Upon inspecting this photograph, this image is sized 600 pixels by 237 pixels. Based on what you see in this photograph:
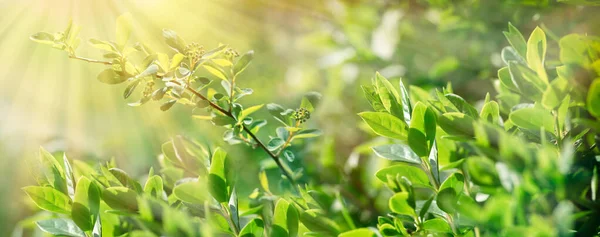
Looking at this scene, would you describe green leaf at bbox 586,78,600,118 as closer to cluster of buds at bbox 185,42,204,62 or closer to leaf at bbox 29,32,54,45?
cluster of buds at bbox 185,42,204,62

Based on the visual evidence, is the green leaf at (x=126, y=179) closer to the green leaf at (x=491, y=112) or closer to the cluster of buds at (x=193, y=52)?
the cluster of buds at (x=193, y=52)

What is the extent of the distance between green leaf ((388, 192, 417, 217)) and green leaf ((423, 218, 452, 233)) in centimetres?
2

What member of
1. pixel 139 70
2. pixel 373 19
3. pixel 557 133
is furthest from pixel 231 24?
pixel 557 133

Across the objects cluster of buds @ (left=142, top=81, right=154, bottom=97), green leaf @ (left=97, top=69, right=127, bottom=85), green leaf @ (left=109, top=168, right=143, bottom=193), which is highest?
green leaf @ (left=97, top=69, right=127, bottom=85)

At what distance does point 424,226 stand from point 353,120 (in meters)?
1.08

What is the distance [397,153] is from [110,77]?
31cm

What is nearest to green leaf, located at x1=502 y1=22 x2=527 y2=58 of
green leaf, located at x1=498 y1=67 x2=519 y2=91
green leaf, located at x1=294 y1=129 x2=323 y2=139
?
green leaf, located at x1=498 y1=67 x2=519 y2=91

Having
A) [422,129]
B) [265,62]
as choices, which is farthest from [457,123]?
[265,62]

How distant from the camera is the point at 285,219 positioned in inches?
18.9

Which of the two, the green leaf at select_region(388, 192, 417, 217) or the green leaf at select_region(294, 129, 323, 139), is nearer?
the green leaf at select_region(388, 192, 417, 217)

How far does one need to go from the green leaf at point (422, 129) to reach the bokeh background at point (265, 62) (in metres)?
0.24

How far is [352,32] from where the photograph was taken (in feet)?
4.58

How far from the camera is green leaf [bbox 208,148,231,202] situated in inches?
18.8

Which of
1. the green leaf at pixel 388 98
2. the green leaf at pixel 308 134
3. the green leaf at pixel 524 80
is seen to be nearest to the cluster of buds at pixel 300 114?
the green leaf at pixel 308 134
